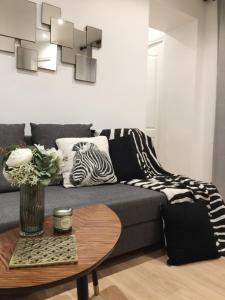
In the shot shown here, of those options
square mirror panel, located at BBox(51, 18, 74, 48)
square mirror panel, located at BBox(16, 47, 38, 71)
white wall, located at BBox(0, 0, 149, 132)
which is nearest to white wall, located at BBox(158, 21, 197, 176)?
white wall, located at BBox(0, 0, 149, 132)

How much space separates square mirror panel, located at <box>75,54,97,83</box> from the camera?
2533mm

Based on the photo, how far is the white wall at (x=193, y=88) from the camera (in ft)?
11.7

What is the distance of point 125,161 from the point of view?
2.26 m

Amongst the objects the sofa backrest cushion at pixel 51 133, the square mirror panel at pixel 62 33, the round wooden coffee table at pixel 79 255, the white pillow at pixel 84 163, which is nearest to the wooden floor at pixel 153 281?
the round wooden coffee table at pixel 79 255

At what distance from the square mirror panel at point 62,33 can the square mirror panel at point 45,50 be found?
0.05m

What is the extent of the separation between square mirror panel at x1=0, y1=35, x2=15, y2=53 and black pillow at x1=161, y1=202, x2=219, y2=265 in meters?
1.69

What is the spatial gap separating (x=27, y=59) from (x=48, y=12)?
0.46 m

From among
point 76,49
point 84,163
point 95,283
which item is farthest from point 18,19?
point 95,283

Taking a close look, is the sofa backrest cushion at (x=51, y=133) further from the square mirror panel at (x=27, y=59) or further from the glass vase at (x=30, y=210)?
the glass vase at (x=30, y=210)

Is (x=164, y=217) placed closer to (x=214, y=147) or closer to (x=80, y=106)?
(x=80, y=106)

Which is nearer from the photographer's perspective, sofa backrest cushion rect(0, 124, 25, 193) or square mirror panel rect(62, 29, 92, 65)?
sofa backrest cushion rect(0, 124, 25, 193)

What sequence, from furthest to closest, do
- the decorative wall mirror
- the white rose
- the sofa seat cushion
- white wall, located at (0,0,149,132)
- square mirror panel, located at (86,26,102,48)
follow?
1. square mirror panel, located at (86,26,102,48)
2. white wall, located at (0,0,149,132)
3. the decorative wall mirror
4. the sofa seat cushion
5. the white rose

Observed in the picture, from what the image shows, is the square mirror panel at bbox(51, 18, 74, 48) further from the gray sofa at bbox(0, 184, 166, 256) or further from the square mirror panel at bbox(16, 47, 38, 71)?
the gray sofa at bbox(0, 184, 166, 256)

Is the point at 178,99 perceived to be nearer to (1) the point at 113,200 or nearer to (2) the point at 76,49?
(2) the point at 76,49
